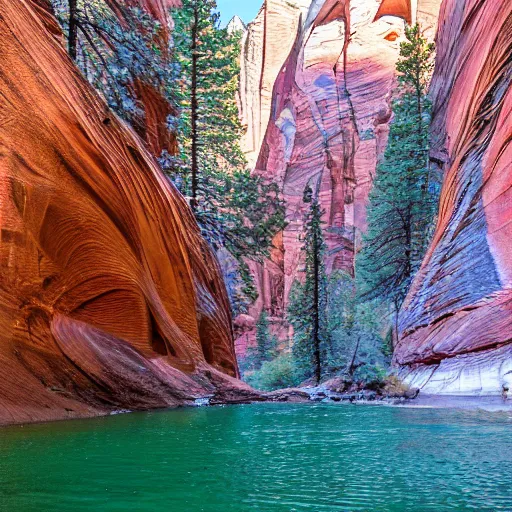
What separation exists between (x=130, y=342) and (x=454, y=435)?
5.66 meters

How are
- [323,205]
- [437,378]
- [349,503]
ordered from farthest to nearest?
[323,205]
[437,378]
[349,503]

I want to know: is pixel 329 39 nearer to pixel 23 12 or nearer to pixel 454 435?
pixel 23 12

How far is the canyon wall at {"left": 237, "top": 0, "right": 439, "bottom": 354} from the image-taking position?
54375mm

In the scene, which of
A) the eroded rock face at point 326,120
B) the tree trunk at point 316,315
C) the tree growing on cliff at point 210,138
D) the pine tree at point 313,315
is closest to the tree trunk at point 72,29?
the tree growing on cliff at point 210,138

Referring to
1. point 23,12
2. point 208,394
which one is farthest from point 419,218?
point 23,12

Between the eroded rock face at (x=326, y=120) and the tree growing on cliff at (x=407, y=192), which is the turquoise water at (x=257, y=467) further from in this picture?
the eroded rock face at (x=326, y=120)

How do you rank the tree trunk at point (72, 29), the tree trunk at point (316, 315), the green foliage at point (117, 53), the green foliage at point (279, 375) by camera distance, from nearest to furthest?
the tree trunk at point (72, 29) < the green foliage at point (117, 53) < the tree trunk at point (316, 315) < the green foliage at point (279, 375)

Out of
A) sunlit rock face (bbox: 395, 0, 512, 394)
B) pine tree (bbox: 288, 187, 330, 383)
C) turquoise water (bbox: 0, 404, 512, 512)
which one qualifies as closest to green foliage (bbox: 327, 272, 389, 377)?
pine tree (bbox: 288, 187, 330, 383)

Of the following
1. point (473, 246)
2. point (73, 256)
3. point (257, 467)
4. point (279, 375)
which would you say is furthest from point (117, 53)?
point (279, 375)

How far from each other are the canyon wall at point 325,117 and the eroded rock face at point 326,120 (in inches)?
3.7

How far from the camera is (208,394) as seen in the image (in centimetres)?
1051

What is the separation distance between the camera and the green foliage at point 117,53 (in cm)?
1285

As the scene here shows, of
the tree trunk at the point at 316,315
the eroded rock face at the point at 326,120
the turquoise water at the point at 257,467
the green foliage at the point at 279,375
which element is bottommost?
the turquoise water at the point at 257,467

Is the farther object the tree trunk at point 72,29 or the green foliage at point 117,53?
the green foliage at point 117,53
